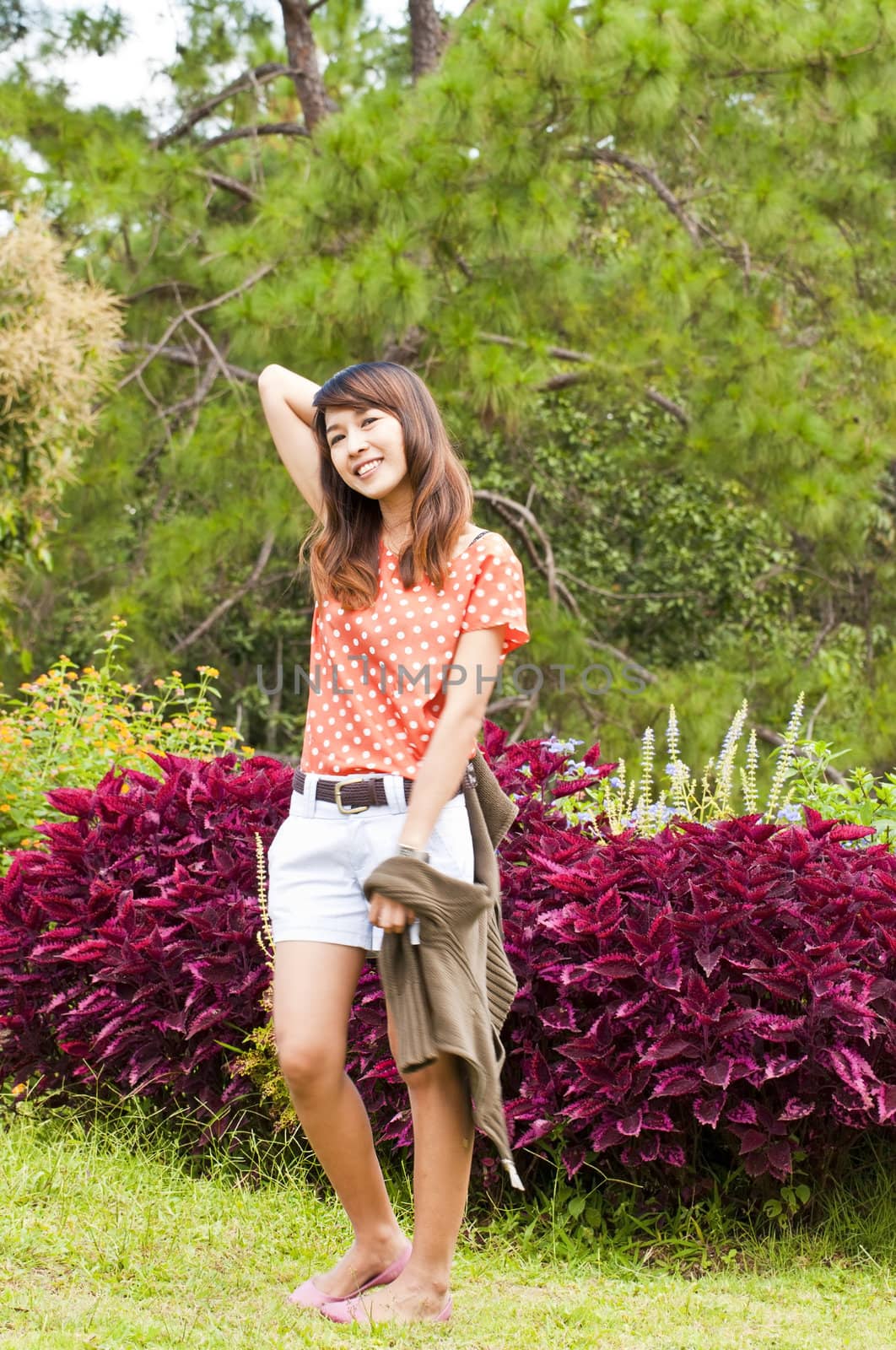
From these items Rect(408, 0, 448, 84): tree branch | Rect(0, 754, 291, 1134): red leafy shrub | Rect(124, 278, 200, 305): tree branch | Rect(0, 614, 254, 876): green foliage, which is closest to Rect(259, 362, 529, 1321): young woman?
Rect(0, 754, 291, 1134): red leafy shrub

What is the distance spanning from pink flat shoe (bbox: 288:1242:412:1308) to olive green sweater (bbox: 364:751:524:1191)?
0.35 meters

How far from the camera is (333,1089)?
243cm

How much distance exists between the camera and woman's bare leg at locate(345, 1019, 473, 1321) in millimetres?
2406

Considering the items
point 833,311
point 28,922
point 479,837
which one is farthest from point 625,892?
point 833,311

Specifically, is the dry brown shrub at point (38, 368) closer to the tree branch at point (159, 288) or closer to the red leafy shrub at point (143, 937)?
the tree branch at point (159, 288)

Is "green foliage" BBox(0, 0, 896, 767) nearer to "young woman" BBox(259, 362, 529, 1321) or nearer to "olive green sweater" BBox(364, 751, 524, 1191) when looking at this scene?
"young woman" BBox(259, 362, 529, 1321)

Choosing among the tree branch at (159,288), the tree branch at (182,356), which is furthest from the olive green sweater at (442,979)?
the tree branch at (159,288)

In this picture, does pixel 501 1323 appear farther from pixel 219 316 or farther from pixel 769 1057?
pixel 219 316

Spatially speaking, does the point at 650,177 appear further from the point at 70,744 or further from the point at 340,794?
the point at 340,794

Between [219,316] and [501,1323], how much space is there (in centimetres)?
648

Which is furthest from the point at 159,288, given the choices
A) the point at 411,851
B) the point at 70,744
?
the point at 411,851

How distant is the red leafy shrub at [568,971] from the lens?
2898 mm

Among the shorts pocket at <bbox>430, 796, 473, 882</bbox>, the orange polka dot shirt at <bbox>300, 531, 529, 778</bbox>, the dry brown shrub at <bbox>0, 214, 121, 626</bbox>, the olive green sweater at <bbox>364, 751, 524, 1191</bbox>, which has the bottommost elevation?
the olive green sweater at <bbox>364, 751, 524, 1191</bbox>

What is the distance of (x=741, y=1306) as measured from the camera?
2684mm
